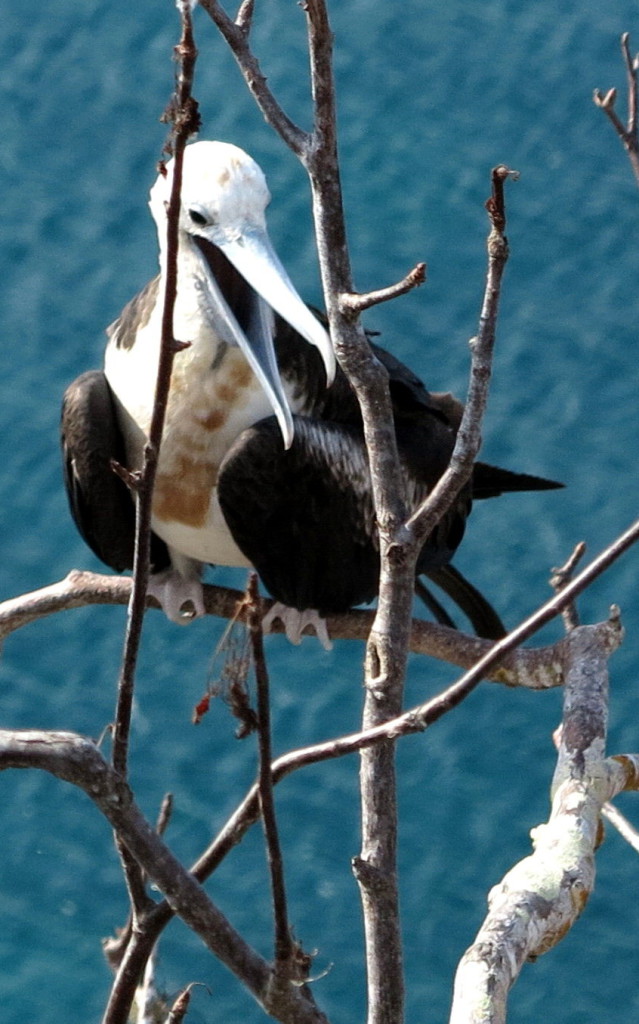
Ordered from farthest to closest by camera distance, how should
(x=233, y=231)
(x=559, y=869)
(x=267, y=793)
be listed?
1. (x=233, y=231)
2. (x=559, y=869)
3. (x=267, y=793)

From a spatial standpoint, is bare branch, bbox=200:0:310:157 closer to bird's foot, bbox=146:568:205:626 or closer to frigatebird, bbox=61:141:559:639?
frigatebird, bbox=61:141:559:639

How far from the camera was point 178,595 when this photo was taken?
1.78 metres

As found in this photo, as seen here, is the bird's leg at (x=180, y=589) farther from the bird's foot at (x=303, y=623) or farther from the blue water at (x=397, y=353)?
the blue water at (x=397, y=353)

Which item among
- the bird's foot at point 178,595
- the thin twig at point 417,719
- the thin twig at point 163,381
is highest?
the bird's foot at point 178,595

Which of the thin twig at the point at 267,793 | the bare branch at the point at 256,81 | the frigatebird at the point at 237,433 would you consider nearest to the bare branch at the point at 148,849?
the thin twig at the point at 267,793

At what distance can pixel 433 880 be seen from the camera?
2979 millimetres

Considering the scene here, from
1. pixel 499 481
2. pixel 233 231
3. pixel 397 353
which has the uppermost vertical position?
pixel 397 353

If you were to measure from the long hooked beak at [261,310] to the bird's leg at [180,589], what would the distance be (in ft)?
0.74

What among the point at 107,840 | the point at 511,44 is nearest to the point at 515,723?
the point at 107,840

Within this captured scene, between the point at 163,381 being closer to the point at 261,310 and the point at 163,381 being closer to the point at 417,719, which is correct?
the point at 417,719

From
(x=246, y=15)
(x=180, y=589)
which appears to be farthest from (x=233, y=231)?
(x=246, y=15)

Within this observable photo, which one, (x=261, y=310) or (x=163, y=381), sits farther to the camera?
(x=261, y=310)

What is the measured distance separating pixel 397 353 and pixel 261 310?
64.5 inches

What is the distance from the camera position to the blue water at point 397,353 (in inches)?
116
